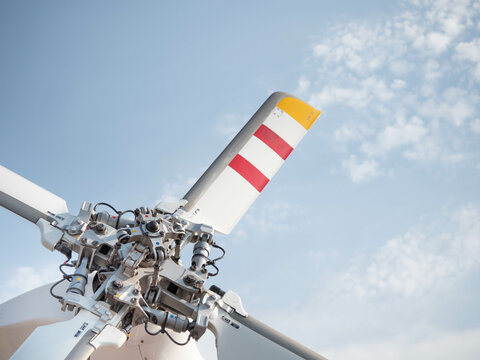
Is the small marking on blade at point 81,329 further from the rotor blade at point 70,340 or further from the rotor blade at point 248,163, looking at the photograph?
the rotor blade at point 248,163

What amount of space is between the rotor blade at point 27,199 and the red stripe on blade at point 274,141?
291cm

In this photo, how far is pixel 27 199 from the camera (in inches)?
198

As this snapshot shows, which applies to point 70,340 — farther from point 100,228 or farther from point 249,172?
point 249,172

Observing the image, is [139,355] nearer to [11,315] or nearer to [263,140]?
[11,315]

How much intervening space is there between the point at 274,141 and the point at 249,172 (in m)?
0.70

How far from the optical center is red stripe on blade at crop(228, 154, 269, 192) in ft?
20.0

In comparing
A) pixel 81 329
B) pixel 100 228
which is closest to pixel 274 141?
pixel 100 228

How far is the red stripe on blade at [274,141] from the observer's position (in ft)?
21.1

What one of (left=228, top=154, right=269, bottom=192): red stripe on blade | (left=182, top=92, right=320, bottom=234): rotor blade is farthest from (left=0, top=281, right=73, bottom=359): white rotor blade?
(left=228, top=154, right=269, bottom=192): red stripe on blade

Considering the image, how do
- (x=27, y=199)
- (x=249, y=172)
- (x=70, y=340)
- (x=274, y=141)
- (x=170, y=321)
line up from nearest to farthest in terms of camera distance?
1. (x=70, y=340)
2. (x=170, y=321)
3. (x=27, y=199)
4. (x=249, y=172)
5. (x=274, y=141)

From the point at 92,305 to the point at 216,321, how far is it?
119 cm

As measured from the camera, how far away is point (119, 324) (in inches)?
157

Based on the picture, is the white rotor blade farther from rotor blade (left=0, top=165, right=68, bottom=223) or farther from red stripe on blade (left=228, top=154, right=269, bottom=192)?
red stripe on blade (left=228, top=154, right=269, bottom=192)

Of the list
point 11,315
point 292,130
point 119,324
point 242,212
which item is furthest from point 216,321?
point 292,130
